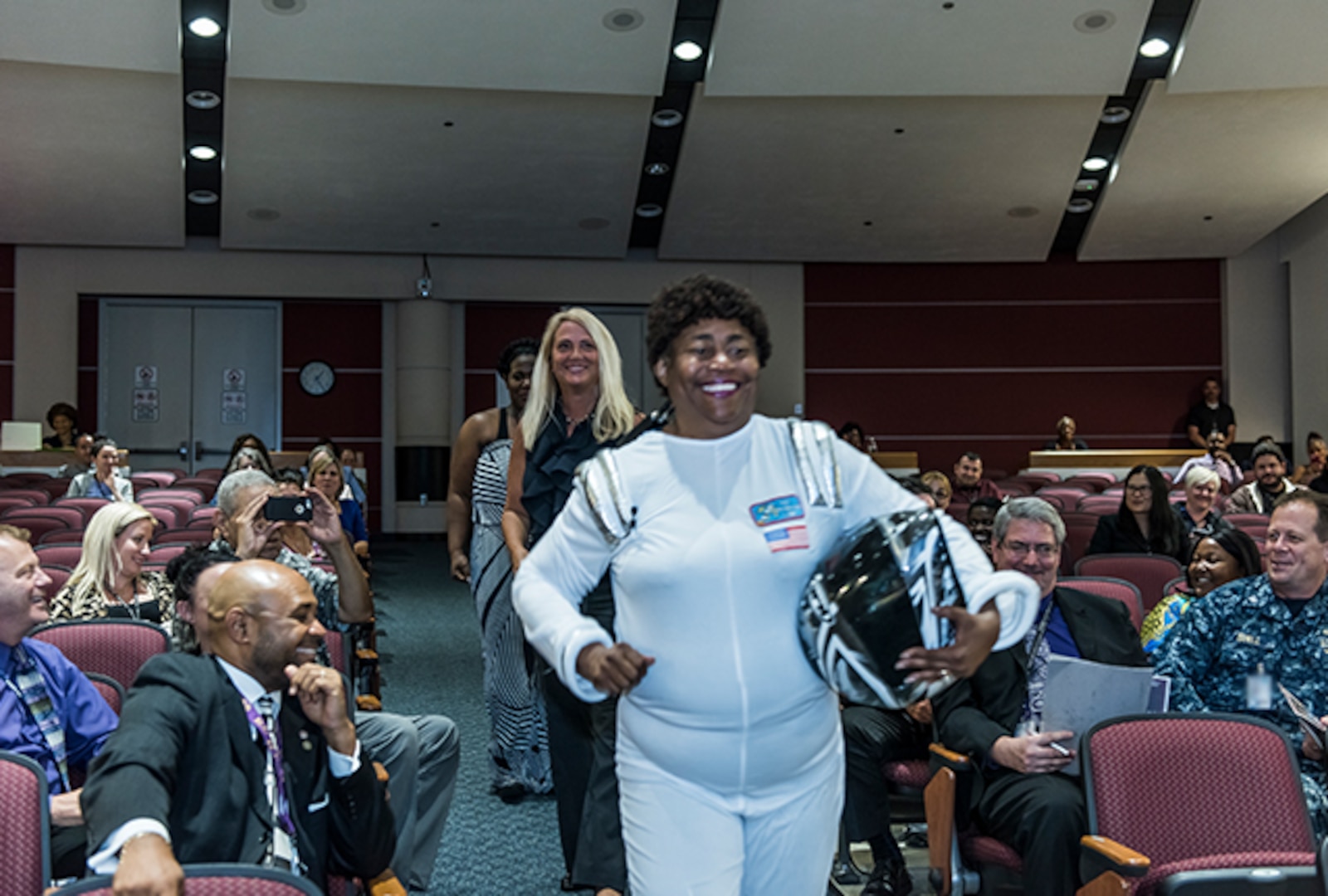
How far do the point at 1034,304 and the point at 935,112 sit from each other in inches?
163

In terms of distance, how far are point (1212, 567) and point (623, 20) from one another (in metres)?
6.66

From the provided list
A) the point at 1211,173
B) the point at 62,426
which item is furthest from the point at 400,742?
the point at 1211,173

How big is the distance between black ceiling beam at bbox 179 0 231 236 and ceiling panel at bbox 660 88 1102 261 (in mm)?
3866

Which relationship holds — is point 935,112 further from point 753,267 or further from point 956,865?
point 956,865

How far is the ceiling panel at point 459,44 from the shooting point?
9016 mm

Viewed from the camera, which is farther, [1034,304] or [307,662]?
[1034,304]

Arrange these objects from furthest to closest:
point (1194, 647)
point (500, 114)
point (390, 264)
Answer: point (390, 264) → point (500, 114) → point (1194, 647)

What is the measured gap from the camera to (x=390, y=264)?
1349cm

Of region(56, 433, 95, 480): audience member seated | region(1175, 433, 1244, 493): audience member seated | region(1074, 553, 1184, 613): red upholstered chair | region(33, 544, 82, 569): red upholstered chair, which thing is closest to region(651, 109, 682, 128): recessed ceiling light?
region(1175, 433, 1244, 493): audience member seated

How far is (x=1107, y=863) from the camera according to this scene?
244 centimetres

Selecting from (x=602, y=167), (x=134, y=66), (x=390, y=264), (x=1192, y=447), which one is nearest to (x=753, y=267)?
(x=602, y=167)

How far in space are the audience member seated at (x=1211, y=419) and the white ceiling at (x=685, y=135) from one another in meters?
1.64

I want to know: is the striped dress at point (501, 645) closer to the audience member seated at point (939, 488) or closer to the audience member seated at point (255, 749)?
the audience member seated at point (255, 749)

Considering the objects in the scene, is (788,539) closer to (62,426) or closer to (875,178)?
(875,178)
